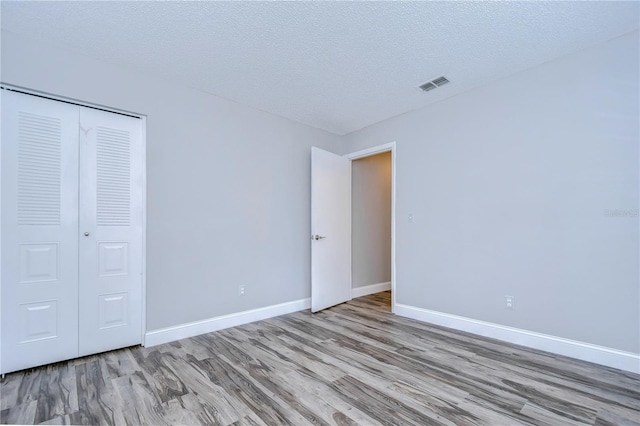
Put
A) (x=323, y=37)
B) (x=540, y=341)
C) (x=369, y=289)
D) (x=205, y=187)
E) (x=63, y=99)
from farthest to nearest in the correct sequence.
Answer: (x=369, y=289) → (x=205, y=187) → (x=540, y=341) → (x=63, y=99) → (x=323, y=37)

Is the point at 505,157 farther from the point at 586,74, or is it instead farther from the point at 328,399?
the point at 328,399

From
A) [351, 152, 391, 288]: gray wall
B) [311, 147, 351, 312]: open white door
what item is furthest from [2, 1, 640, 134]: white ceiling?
[351, 152, 391, 288]: gray wall

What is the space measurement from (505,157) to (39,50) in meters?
4.22

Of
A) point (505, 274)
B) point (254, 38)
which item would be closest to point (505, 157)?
point (505, 274)

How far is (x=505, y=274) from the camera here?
9.62ft

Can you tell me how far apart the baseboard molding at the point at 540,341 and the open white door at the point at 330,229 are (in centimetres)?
115

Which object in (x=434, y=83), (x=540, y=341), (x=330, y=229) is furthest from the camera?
(x=330, y=229)

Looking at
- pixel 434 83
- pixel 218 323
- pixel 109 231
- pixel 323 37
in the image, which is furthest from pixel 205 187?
pixel 434 83

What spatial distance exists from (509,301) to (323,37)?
9.63 ft

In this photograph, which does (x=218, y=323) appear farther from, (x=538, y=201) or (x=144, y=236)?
(x=538, y=201)

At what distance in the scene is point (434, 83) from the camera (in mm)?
3094

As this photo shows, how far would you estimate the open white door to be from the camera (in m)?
4.00

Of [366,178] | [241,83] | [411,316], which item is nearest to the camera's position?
[241,83]

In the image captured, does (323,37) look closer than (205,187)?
Yes
